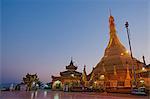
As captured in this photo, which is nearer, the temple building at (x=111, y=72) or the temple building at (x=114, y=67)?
the temple building at (x=111, y=72)

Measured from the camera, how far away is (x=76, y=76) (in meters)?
24.8

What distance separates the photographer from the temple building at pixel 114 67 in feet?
63.6

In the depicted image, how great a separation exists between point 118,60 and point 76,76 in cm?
571

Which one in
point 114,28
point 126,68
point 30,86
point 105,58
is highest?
point 114,28

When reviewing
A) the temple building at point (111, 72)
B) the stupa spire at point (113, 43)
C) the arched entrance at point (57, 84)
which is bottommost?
the arched entrance at point (57, 84)

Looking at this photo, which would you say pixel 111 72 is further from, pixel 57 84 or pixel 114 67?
pixel 57 84

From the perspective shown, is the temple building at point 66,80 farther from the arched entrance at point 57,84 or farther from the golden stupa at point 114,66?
the golden stupa at point 114,66

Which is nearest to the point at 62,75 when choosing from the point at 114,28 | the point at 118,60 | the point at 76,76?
the point at 76,76

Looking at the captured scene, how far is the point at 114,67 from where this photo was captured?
21.3m

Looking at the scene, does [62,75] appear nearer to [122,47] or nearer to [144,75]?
[122,47]

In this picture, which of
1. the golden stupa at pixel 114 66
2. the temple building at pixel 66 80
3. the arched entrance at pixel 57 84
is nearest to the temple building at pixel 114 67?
the golden stupa at pixel 114 66

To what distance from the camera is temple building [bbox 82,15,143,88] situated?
19383 mm

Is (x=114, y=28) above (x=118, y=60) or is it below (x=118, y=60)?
above

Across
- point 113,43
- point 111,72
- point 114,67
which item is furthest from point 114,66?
point 113,43
